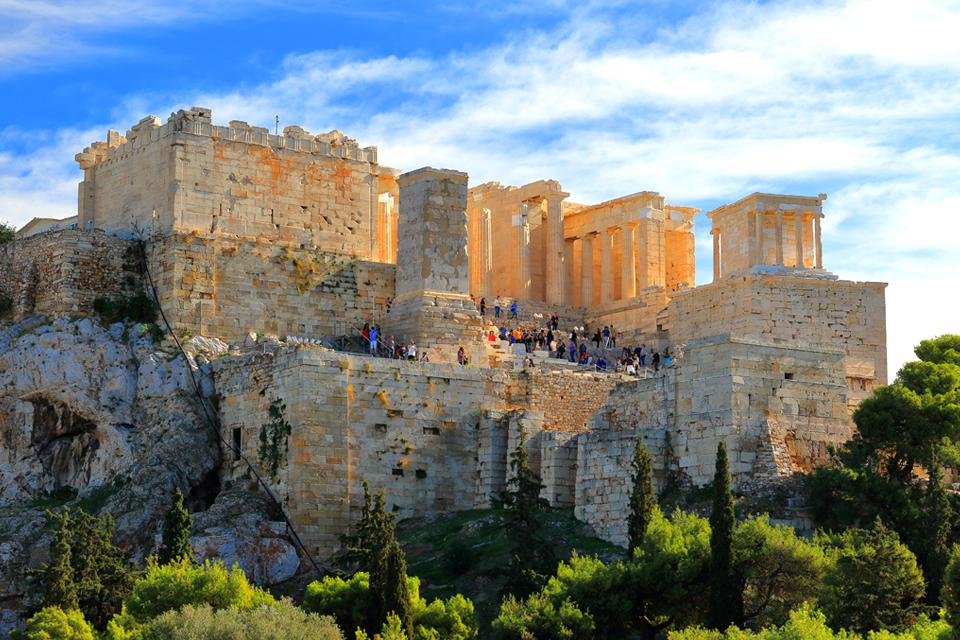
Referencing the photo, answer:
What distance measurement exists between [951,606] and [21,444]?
85.6ft

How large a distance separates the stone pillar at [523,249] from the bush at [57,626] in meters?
25.8

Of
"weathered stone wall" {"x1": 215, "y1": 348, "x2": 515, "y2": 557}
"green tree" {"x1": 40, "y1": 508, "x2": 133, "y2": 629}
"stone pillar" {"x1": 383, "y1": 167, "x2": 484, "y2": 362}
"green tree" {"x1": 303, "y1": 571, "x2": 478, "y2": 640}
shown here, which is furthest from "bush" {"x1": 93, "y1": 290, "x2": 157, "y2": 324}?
"green tree" {"x1": 303, "y1": 571, "x2": 478, "y2": 640}

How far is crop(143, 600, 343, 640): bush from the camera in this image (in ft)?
148

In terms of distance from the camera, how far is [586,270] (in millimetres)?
72750

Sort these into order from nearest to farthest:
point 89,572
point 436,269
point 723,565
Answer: point 723,565
point 89,572
point 436,269

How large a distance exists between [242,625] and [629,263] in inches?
1129

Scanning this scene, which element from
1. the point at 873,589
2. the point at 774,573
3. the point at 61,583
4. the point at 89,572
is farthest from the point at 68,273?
the point at 873,589

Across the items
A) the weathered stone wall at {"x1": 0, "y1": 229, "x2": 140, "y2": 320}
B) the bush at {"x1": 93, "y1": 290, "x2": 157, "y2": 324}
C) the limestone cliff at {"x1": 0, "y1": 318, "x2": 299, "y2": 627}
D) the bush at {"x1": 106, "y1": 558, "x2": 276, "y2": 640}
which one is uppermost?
the weathered stone wall at {"x1": 0, "y1": 229, "x2": 140, "y2": 320}

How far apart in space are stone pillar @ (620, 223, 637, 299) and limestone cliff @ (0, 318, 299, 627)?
17105 mm

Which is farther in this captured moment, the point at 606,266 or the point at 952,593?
the point at 606,266

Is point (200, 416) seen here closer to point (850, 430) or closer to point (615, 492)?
point (615, 492)

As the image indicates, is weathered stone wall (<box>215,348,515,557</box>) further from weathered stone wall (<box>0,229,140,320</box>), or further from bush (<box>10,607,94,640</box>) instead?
bush (<box>10,607,94,640</box>)

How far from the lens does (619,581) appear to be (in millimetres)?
46625

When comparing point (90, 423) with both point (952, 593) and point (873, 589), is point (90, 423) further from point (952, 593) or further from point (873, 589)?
point (952, 593)
